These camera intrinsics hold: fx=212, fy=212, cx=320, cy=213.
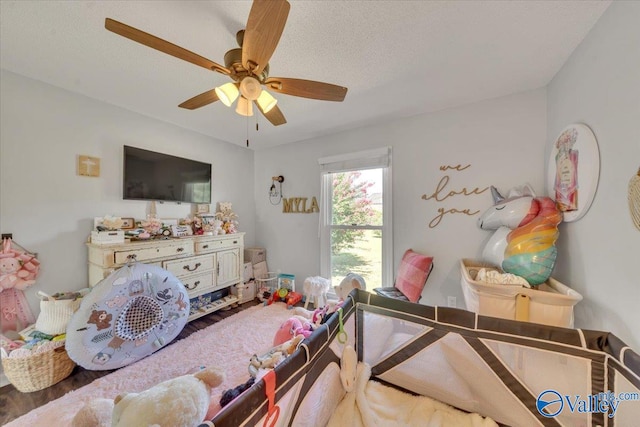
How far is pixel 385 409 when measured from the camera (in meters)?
1.02

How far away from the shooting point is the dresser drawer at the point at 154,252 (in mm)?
1843

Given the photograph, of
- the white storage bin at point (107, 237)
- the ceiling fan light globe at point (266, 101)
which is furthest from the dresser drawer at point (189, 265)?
the ceiling fan light globe at point (266, 101)

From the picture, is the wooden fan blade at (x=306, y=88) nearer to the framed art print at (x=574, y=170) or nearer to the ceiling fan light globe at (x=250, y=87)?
the ceiling fan light globe at (x=250, y=87)

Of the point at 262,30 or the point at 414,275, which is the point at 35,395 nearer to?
the point at 262,30

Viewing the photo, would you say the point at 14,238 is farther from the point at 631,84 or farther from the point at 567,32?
the point at 567,32

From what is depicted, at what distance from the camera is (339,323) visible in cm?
108

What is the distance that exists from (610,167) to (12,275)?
3.73 meters

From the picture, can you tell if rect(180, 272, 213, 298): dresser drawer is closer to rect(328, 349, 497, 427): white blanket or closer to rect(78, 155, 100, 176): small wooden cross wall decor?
rect(78, 155, 100, 176): small wooden cross wall decor

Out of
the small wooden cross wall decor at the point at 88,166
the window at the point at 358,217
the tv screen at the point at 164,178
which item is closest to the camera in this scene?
the small wooden cross wall decor at the point at 88,166

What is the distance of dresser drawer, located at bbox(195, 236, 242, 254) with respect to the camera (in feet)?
7.99

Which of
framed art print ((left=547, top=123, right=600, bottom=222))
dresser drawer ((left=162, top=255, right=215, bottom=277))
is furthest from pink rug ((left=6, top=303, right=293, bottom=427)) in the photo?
framed art print ((left=547, top=123, right=600, bottom=222))

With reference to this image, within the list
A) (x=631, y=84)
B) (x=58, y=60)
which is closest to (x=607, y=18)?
(x=631, y=84)

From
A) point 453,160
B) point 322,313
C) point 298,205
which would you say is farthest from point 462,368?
point 298,205

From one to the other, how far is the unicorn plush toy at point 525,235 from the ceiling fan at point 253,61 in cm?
150
